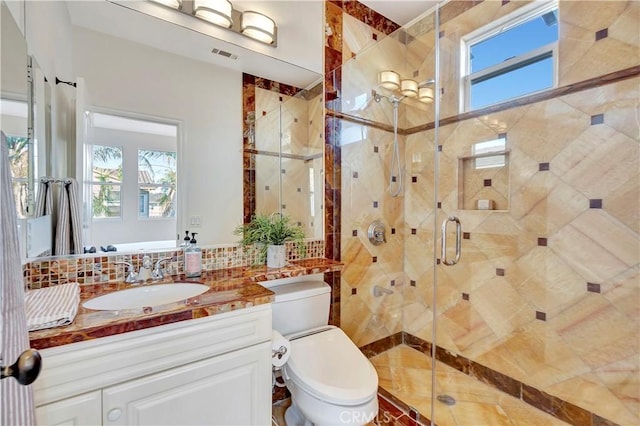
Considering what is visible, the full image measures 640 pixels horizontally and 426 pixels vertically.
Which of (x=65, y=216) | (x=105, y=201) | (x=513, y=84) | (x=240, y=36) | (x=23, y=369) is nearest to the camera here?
(x=23, y=369)

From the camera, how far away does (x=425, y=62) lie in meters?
2.10

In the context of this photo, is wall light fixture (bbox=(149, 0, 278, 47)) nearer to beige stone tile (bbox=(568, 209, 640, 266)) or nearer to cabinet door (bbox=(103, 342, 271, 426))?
cabinet door (bbox=(103, 342, 271, 426))

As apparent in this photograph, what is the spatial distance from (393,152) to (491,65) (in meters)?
0.85

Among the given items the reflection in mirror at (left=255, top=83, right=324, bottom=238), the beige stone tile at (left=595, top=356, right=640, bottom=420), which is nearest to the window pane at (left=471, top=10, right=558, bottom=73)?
the reflection in mirror at (left=255, top=83, right=324, bottom=238)

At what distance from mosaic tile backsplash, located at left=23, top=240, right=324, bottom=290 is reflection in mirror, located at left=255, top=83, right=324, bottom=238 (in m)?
0.38

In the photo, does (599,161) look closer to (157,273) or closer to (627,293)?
(627,293)

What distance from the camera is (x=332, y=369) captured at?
1.48 m

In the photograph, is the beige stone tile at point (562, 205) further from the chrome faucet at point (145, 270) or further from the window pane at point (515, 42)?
the chrome faucet at point (145, 270)

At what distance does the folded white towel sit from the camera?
823 mm

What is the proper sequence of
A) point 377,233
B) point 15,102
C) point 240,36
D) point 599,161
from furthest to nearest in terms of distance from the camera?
1. point 377,233
2. point 240,36
3. point 599,161
4. point 15,102

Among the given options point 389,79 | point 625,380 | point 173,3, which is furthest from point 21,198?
point 625,380

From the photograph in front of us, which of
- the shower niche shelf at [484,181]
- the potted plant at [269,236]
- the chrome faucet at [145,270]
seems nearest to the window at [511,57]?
the shower niche shelf at [484,181]

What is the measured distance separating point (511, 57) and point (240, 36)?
1729 millimetres

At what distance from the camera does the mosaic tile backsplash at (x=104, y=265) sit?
1172mm
